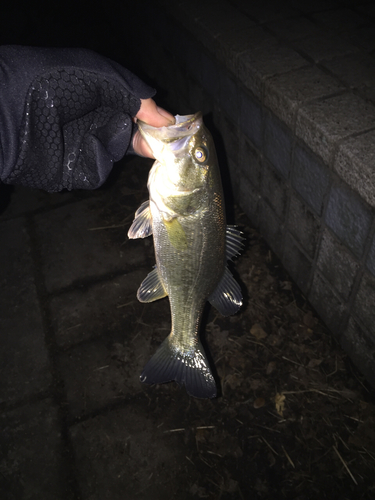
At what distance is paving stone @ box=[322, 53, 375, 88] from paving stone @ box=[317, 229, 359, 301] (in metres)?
1.18

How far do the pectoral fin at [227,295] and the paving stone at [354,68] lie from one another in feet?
5.87

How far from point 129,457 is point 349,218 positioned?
2.43 meters

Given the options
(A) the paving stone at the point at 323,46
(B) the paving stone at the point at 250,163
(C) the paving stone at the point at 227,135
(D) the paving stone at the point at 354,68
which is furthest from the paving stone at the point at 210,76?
(D) the paving stone at the point at 354,68

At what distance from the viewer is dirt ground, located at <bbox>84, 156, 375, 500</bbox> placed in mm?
3016

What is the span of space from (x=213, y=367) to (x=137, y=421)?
0.78 m

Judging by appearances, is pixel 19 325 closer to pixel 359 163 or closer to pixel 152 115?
pixel 152 115

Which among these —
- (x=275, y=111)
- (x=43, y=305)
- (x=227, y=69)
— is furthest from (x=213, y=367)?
(x=227, y=69)

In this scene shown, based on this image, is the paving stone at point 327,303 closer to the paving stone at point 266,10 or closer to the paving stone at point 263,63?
the paving stone at point 263,63

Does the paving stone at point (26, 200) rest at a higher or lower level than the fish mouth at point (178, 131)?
lower

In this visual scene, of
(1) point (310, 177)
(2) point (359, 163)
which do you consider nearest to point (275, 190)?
(1) point (310, 177)

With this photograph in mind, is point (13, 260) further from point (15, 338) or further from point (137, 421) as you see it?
point (137, 421)

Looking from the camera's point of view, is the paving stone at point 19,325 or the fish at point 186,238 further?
the paving stone at point 19,325

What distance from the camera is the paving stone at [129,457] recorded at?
9.83 feet

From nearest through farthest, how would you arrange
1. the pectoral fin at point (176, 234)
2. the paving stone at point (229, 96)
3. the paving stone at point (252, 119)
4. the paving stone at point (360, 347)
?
the pectoral fin at point (176, 234), the paving stone at point (360, 347), the paving stone at point (252, 119), the paving stone at point (229, 96)
